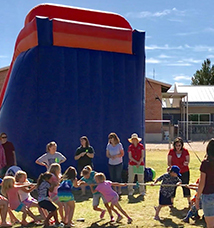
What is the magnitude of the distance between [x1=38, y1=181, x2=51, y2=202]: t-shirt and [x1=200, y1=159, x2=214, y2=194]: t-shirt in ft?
7.24

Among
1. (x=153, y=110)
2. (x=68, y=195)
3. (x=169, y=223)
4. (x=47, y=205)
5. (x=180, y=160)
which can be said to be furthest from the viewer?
(x=153, y=110)

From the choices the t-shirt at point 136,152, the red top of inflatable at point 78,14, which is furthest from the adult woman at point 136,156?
the red top of inflatable at point 78,14

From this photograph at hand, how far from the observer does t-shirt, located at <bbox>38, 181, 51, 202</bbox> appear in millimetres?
5066

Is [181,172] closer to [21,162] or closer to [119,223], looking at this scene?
[119,223]

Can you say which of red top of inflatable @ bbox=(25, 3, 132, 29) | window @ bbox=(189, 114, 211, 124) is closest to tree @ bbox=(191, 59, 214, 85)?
window @ bbox=(189, 114, 211, 124)

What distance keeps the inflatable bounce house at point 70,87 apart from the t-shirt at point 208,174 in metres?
4.42

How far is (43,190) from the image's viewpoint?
508 centimetres

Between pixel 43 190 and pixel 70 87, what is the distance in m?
3.46

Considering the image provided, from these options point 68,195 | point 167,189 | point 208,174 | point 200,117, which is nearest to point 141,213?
point 167,189

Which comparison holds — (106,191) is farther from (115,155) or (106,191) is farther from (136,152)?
(136,152)

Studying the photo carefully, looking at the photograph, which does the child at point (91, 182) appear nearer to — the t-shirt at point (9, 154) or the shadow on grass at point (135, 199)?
the shadow on grass at point (135, 199)

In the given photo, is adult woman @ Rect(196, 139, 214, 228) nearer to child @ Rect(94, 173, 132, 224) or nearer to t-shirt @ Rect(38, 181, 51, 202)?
child @ Rect(94, 173, 132, 224)

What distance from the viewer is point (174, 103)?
37.0 m

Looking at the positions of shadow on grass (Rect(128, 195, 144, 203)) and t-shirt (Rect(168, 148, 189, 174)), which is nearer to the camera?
Answer: t-shirt (Rect(168, 148, 189, 174))
